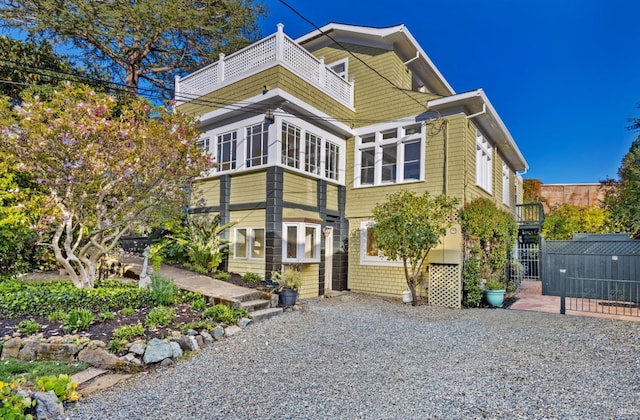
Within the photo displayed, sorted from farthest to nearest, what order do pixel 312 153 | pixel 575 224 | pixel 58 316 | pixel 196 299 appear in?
pixel 575 224 < pixel 312 153 < pixel 196 299 < pixel 58 316

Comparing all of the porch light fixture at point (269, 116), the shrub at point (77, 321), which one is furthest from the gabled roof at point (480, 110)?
the shrub at point (77, 321)

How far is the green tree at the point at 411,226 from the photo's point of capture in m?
9.17

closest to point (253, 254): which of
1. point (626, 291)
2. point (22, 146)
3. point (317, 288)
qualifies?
point (317, 288)

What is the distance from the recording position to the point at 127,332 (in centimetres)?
540

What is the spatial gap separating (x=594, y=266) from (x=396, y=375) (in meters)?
10.9

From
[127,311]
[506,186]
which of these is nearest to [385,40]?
[506,186]

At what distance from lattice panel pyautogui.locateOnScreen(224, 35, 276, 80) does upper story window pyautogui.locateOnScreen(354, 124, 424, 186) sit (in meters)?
3.98

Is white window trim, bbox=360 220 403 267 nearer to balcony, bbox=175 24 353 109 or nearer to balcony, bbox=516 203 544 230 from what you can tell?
balcony, bbox=175 24 353 109

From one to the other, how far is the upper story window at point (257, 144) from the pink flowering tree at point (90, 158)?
2046 mm

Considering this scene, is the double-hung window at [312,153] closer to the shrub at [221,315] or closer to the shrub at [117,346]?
the shrub at [221,315]

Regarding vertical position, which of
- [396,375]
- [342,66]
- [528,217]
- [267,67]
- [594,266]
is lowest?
[396,375]

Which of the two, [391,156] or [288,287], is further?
[391,156]

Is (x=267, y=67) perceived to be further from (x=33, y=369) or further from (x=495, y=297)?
(x=495, y=297)

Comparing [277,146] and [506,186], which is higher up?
[277,146]
